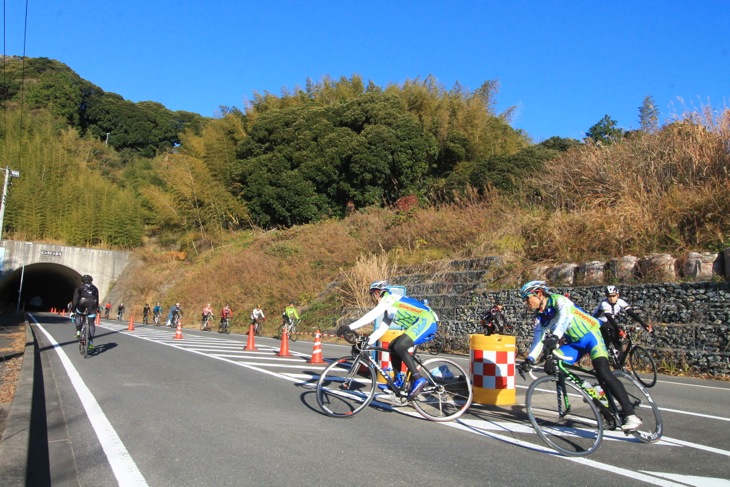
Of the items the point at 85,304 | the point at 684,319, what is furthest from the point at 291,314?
the point at 684,319

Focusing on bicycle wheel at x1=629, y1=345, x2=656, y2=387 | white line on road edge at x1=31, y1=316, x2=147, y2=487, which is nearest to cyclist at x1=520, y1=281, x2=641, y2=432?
white line on road edge at x1=31, y1=316, x2=147, y2=487

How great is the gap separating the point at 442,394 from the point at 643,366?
5.10 m

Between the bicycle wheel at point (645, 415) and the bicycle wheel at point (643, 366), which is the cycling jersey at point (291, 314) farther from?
the bicycle wheel at point (645, 415)

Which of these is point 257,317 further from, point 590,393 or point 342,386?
point 590,393

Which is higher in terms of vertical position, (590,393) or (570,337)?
(570,337)

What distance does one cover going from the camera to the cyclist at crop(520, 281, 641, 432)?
517cm

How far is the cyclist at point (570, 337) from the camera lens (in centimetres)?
517

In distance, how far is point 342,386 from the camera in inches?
272

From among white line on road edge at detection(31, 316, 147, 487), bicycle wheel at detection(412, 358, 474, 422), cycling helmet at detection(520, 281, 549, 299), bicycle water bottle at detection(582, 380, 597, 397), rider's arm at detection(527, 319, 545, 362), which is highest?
cycling helmet at detection(520, 281, 549, 299)

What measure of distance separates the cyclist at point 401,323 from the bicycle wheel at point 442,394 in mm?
164

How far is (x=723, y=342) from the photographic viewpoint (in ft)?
37.0

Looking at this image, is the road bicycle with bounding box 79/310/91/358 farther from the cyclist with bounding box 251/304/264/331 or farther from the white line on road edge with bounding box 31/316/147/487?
the cyclist with bounding box 251/304/264/331

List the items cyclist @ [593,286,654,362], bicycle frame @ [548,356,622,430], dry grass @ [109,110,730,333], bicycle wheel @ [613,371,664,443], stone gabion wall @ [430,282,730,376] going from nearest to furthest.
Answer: bicycle frame @ [548,356,622,430] < bicycle wheel @ [613,371,664,443] < cyclist @ [593,286,654,362] < stone gabion wall @ [430,282,730,376] < dry grass @ [109,110,730,333]

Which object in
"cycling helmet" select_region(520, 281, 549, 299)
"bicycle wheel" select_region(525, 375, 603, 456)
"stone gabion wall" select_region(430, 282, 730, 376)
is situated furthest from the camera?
"stone gabion wall" select_region(430, 282, 730, 376)
